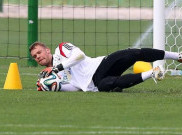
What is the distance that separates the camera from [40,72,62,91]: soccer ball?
38.9 feet

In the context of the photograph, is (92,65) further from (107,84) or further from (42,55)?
(42,55)

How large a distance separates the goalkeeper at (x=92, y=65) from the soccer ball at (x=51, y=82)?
7 centimetres

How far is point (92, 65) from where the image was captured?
1191cm

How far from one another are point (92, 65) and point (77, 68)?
0.64 feet

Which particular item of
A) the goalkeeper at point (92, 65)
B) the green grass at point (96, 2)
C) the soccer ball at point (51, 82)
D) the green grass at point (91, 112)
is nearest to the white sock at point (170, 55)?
the goalkeeper at point (92, 65)

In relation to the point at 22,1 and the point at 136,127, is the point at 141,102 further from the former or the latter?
the point at 22,1

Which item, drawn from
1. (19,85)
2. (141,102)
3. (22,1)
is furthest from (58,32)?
(141,102)

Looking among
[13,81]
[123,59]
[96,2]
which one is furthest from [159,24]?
[96,2]

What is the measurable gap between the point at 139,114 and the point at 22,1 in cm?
2620

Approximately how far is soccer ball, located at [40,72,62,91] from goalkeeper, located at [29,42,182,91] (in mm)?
74

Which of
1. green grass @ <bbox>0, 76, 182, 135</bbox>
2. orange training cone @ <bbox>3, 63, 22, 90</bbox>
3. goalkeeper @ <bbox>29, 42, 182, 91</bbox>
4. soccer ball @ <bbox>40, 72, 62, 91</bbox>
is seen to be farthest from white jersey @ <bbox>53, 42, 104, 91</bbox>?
orange training cone @ <bbox>3, 63, 22, 90</bbox>

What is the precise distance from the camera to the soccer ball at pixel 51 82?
1185 cm

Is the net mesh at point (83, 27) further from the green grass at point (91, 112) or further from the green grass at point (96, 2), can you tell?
the green grass at point (91, 112)

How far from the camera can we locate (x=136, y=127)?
8664mm
